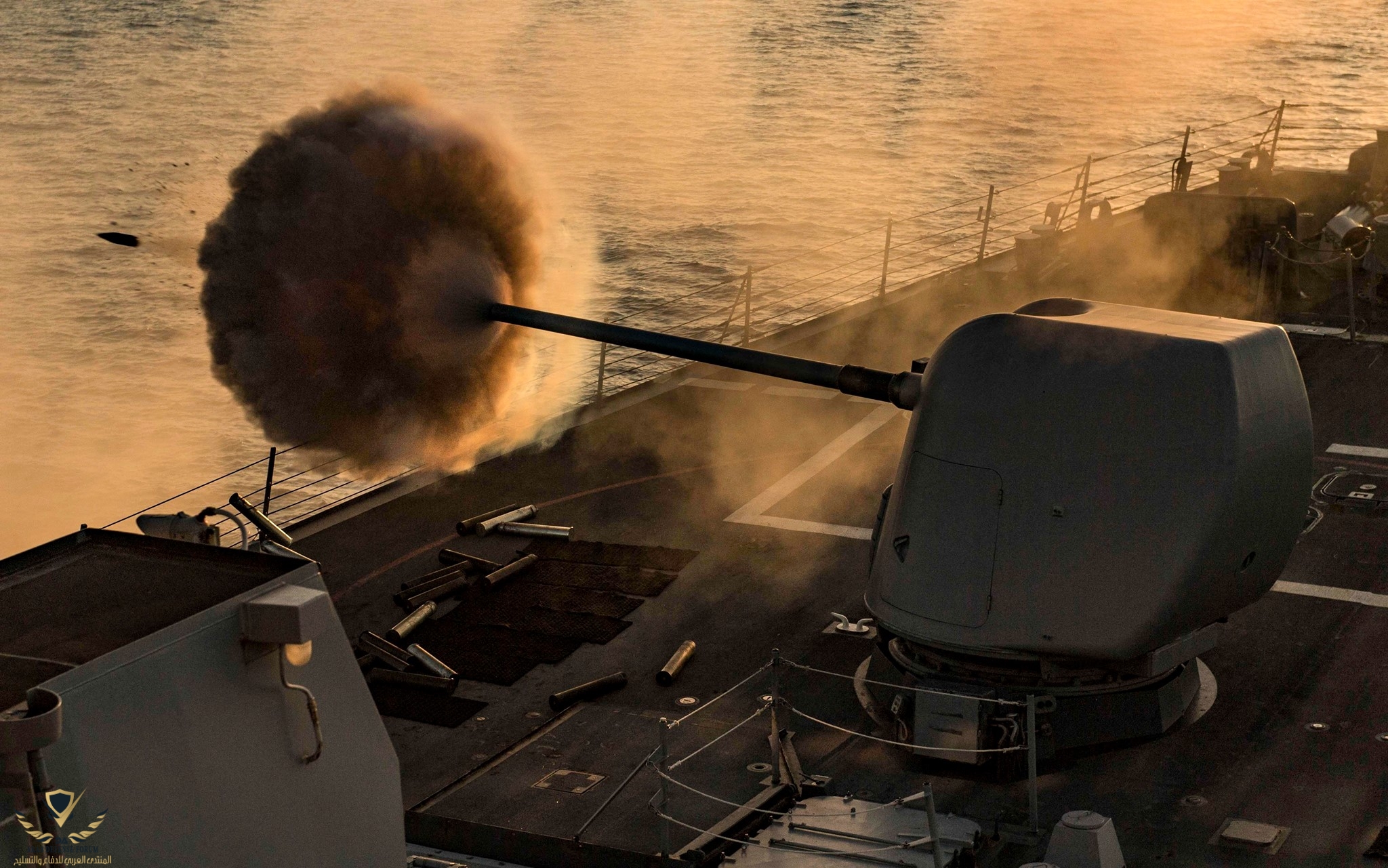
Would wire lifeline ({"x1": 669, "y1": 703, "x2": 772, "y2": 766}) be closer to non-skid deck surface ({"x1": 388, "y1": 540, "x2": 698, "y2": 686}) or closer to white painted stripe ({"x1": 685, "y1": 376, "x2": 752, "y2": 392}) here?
non-skid deck surface ({"x1": 388, "y1": 540, "x2": 698, "y2": 686})

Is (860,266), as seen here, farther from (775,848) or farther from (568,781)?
(775,848)

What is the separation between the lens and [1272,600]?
45.3 feet

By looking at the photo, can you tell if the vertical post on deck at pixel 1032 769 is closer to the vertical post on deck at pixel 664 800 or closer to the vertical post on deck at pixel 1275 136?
the vertical post on deck at pixel 664 800

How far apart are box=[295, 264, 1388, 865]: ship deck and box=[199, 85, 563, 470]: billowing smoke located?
8.03ft

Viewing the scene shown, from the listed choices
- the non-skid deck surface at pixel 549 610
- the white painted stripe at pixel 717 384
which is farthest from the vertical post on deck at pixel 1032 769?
the white painted stripe at pixel 717 384

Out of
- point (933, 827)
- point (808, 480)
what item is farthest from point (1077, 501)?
point (808, 480)

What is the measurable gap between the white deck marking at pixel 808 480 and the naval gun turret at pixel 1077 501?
168 inches

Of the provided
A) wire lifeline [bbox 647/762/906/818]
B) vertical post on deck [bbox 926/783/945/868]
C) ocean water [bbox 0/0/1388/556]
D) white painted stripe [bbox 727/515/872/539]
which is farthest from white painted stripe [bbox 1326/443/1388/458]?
ocean water [bbox 0/0/1388/556]

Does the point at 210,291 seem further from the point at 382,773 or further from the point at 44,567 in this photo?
the point at 382,773

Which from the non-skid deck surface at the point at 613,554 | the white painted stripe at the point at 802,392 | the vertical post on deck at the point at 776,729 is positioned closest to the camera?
the vertical post on deck at the point at 776,729

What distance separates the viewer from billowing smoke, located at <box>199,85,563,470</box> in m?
10.4

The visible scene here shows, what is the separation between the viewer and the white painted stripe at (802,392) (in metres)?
20.0

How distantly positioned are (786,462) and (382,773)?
11.1 metres

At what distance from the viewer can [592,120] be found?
57.2 m
